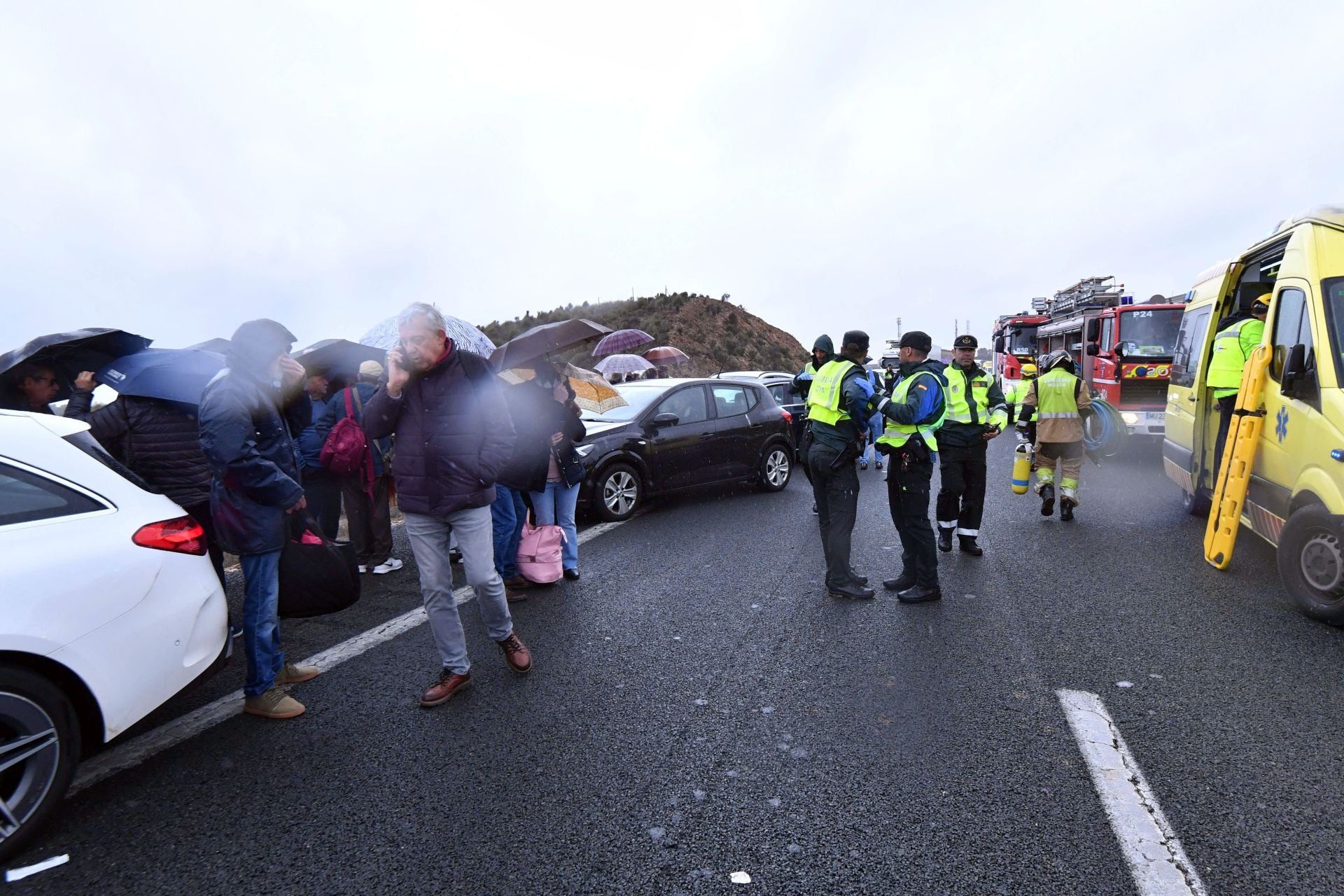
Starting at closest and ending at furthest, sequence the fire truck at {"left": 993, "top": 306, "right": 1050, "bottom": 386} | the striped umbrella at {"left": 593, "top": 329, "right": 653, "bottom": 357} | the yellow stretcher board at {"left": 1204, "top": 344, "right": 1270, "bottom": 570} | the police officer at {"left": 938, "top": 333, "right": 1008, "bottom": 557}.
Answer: the yellow stretcher board at {"left": 1204, "top": 344, "right": 1270, "bottom": 570} < the police officer at {"left": 938, "top": 333, "right": 1008, "bottom": 557} < the striped umbrella at {"left": 593, "top": 329, "right": 653, "bottom": 357} < the fire truck at {"left": 993, "top": 306, "right": 1050, "bottom": 386}

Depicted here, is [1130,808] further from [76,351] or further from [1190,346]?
[1190,346]

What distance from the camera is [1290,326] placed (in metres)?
5.08

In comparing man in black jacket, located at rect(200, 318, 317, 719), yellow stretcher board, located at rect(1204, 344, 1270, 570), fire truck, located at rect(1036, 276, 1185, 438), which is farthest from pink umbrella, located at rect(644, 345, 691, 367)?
man in black jacket, located at rect(200, 318, 317, 719)

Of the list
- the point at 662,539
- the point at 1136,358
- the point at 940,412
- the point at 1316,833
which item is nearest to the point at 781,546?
the point at 662,539

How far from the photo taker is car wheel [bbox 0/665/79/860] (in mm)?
2459

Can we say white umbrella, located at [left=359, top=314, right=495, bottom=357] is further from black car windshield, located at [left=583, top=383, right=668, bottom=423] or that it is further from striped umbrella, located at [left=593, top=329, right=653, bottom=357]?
striped umbrella, located at [left=593, top=329, right=653, bottom=357]

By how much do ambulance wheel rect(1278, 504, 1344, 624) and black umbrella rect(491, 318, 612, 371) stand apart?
173 inches

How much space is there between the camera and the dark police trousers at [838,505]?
5.10m

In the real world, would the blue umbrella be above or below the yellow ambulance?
above

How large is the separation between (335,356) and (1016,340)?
19.9 meters

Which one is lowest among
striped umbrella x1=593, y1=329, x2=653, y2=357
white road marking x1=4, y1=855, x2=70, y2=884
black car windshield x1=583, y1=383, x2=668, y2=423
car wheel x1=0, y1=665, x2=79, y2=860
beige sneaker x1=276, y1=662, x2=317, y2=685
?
white road marking x1=4, y1=855, x2=70, y2=884

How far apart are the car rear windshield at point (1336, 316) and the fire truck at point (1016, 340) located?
14.2m

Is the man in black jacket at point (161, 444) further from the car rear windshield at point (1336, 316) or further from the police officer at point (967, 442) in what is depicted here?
the car rear windshield at point (1336, 316)

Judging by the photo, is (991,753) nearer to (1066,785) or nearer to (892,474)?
(1066,785)
